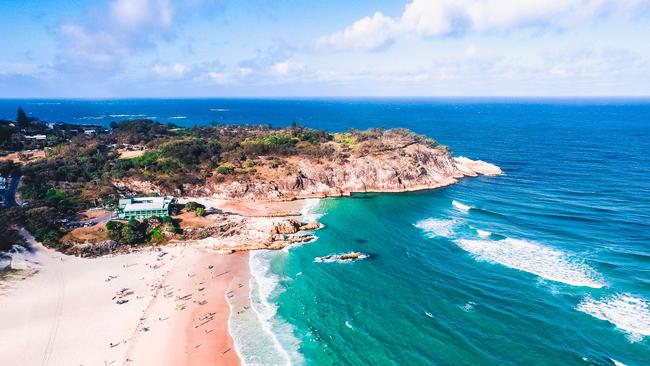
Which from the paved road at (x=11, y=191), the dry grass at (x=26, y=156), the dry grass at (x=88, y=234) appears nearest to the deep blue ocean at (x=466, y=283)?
the dry grass at (x=88, y=234)

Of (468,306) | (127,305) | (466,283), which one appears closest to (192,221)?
(127,305)

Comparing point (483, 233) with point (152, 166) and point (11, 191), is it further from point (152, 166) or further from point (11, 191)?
point (11, 191)

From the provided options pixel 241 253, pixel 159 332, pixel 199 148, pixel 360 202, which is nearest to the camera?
pixel 159 332

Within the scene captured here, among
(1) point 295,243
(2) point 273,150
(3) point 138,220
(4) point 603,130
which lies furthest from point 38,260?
(4) point 603,130

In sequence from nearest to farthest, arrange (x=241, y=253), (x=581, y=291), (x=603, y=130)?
1. (x=581, y=291)
2. (x=241, y=253)
3. (x=603, y=130)

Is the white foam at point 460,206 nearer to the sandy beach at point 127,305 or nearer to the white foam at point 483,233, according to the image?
the white foam at point 483,233

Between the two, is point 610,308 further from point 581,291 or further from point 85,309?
point 85,309
